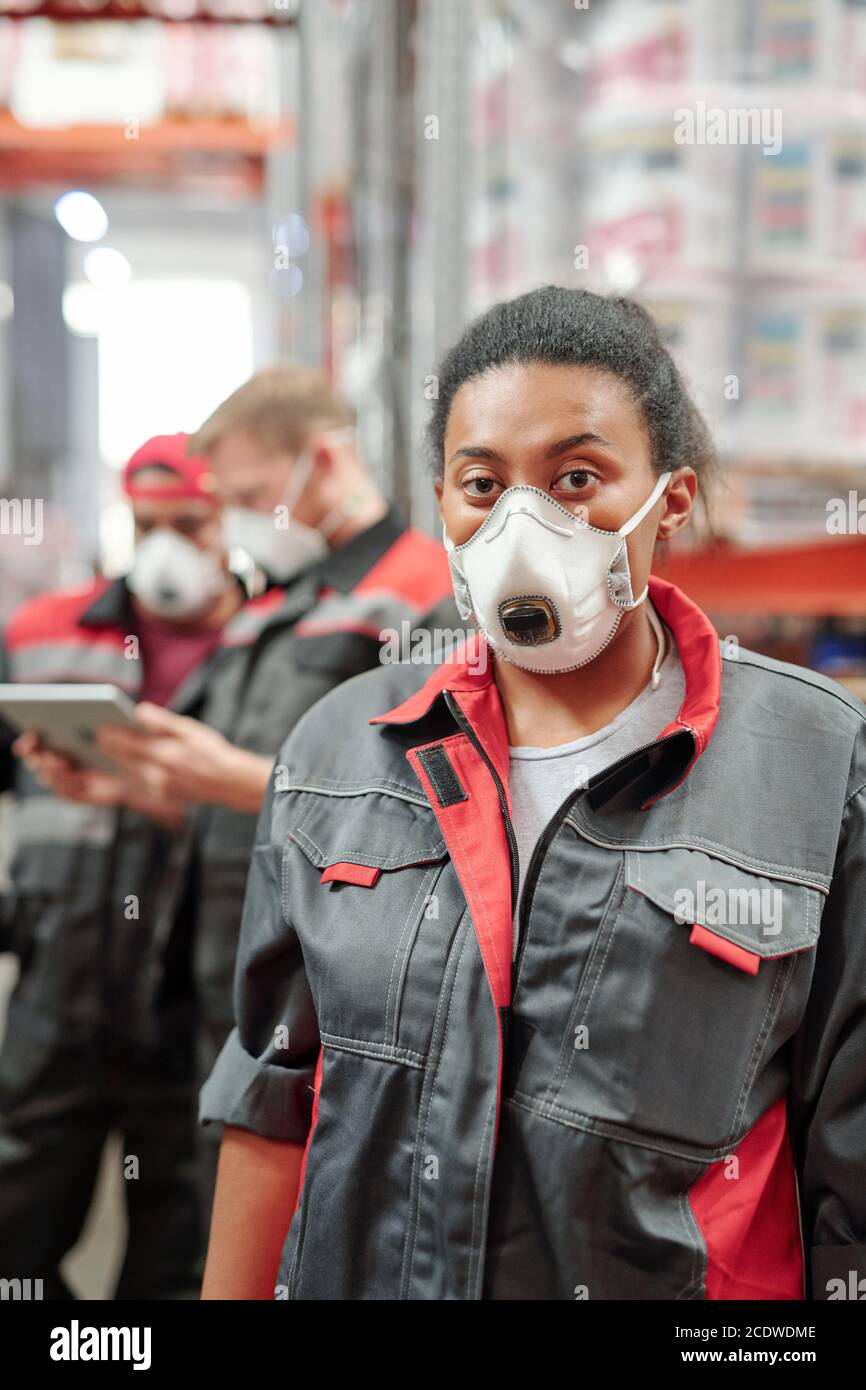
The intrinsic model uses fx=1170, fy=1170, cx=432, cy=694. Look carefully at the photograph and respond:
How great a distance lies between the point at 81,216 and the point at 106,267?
2.92 ft

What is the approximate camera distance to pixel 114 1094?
2.41 m

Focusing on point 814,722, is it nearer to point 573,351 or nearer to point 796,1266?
point 573,351

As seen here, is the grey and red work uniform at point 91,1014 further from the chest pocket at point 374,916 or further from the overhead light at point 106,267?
the overhead light at point 106,267

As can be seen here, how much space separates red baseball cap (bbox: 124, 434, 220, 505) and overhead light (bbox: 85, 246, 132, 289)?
6.67 m

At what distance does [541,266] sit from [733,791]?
1.83m

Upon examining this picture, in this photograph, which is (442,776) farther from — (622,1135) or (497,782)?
(622,1135)

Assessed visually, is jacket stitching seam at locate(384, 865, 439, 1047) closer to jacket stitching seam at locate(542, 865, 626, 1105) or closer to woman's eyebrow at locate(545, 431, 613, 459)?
jacket stitching seam at locate(542, 865, 626, 1105)

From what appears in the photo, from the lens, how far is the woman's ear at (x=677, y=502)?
3.77 feet

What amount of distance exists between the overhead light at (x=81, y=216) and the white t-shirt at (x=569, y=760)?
7161 mm

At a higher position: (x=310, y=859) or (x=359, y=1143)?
(x=310, y=859)

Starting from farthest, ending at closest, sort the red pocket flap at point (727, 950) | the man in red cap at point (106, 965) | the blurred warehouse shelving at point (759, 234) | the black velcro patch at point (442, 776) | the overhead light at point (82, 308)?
the overhead light at point (82, 308)
the man in red cap at point (106, 965)
the blurred warehouse shelving at point (759, 234)
the black velcro patch at point (442, 776)
the red pocket flap at point (727, 950)

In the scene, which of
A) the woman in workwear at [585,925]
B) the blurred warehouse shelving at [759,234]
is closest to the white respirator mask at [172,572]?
the blurred warehouse shelving at [759,234]
